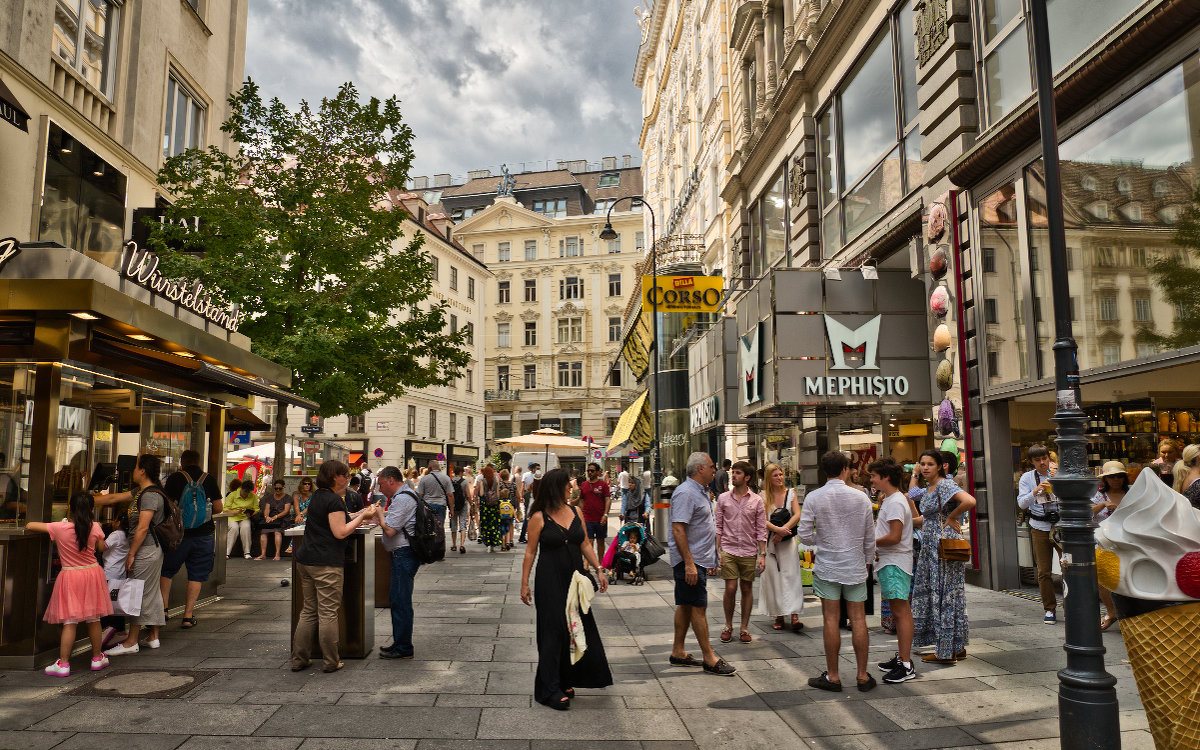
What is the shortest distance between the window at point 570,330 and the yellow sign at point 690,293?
43824 mm

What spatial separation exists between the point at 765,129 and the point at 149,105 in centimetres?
1307

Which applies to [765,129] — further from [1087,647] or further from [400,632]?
[1087,647]

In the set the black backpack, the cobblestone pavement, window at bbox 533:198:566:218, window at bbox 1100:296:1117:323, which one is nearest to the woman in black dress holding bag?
the cobblestone pavement

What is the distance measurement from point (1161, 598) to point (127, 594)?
8.04 metres

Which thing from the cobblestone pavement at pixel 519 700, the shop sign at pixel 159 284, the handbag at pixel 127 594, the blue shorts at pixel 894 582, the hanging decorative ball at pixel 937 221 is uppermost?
the hanging decorative ball at pixel 937 221

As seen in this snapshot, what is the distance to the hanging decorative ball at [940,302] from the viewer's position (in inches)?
465

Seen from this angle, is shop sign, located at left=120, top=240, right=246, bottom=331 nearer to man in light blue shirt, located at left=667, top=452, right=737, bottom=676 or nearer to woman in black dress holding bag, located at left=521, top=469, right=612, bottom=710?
woman in black dress holding bag, located at left=521, top=469, right=612, bottom=710

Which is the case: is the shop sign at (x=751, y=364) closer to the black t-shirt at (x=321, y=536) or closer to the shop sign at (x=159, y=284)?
the shop sign at (x=159, y=284)

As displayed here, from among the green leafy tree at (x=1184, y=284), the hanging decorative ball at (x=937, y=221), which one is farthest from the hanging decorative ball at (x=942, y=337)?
the green leafy tree at (x=1184, y=284)

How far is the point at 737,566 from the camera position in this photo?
8.72 m

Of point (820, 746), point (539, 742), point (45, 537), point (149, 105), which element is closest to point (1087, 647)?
point (820, 746)

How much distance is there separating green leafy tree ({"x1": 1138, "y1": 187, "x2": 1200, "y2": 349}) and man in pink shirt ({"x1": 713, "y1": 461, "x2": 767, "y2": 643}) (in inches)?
165

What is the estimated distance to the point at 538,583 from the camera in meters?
6.44

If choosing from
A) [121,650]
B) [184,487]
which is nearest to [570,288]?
[184,487]
